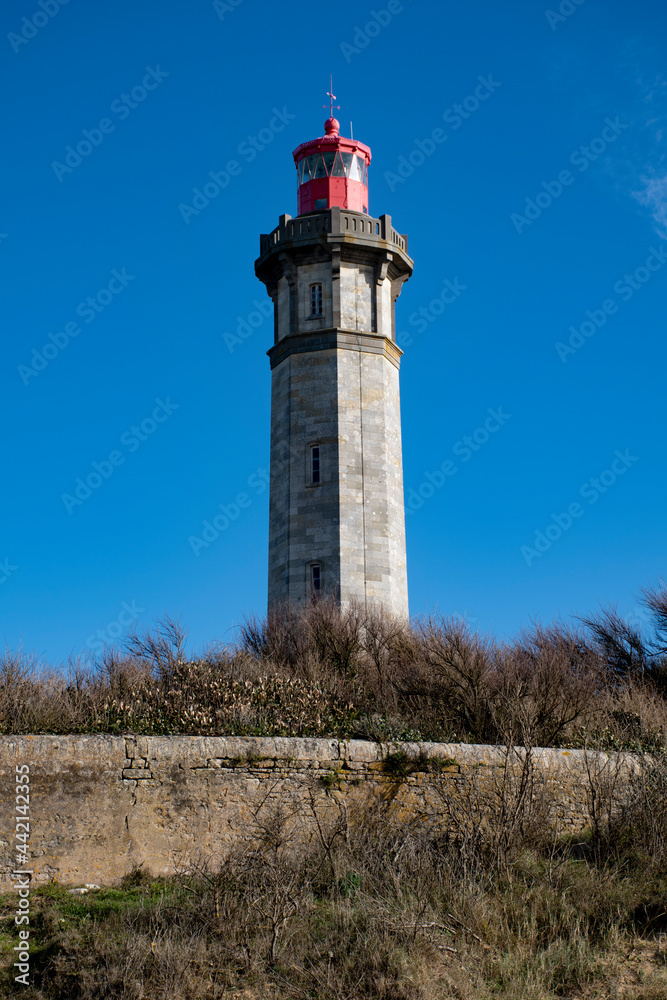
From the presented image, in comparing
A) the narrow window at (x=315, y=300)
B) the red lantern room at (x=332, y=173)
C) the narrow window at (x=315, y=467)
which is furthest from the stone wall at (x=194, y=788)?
the red lantern room at (x=332, y=173)

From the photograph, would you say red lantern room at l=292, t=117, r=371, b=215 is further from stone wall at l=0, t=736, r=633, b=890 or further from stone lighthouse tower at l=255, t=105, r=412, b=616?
stone wall at l=0, t=736, r=633, b=890

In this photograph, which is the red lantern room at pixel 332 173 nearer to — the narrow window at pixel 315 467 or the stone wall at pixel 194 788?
the narrow window at pixel 315 467

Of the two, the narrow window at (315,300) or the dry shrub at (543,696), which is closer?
the dry shrub at (543,696)

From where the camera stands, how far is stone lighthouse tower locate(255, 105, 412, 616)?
23.4 meters

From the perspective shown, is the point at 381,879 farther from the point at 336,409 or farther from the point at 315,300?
the point at 315,300

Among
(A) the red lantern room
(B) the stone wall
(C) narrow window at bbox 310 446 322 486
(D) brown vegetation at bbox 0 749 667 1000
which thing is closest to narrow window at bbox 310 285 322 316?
(A) the red lantern room

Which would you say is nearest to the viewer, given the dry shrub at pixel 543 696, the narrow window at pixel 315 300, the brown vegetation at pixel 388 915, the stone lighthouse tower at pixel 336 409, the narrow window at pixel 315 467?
the brown vegetation at pixel 388 915

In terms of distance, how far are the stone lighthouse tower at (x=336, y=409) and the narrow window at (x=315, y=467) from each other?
38 millimetres

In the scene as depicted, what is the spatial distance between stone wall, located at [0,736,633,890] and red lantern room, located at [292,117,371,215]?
17.9 meters

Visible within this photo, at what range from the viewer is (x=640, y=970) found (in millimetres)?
10102

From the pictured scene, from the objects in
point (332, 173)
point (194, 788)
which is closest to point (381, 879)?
point (194, 788)

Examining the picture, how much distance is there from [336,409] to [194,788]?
1344 centimetres

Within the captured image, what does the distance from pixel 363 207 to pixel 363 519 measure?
30.8ft

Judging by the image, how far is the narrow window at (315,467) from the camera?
944 inches
